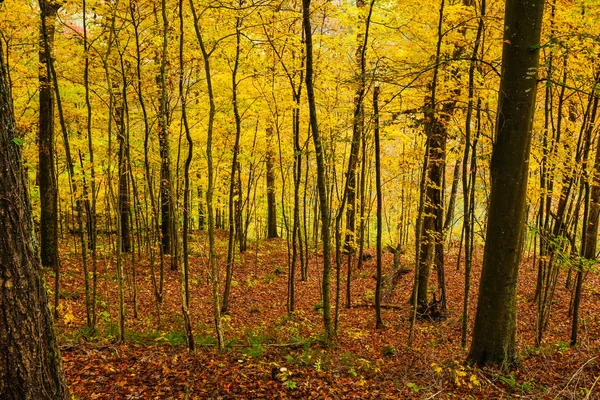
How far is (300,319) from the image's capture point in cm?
1038

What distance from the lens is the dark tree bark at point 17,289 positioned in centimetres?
254

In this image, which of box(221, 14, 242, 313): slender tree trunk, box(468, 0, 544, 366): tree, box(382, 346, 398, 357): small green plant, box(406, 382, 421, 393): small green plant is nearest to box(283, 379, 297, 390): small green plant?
box(406, 382, 421, 393): small green plant

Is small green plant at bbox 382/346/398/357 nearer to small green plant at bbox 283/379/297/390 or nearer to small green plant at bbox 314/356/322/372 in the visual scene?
small green plant at bbox 314/356/322/372

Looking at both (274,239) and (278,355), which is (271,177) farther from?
(278,355)

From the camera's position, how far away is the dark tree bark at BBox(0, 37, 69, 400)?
254 cm

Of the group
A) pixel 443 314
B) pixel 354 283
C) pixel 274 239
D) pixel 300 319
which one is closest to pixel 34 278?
pixel 300 319

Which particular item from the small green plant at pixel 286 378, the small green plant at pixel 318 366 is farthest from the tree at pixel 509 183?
the small green plant at pixel 286 378

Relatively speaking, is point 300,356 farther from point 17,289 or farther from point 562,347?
point 562,347

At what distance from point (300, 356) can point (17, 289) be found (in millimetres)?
4626

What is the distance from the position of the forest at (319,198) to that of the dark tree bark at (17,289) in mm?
12

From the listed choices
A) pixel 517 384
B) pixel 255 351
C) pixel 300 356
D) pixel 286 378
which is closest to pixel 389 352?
pixel 300 356

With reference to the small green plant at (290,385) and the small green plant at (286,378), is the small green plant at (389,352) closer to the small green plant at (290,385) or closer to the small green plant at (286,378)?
the small green plant at (286,378)

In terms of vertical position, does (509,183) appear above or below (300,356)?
above

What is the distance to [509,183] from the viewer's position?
5.44 m
